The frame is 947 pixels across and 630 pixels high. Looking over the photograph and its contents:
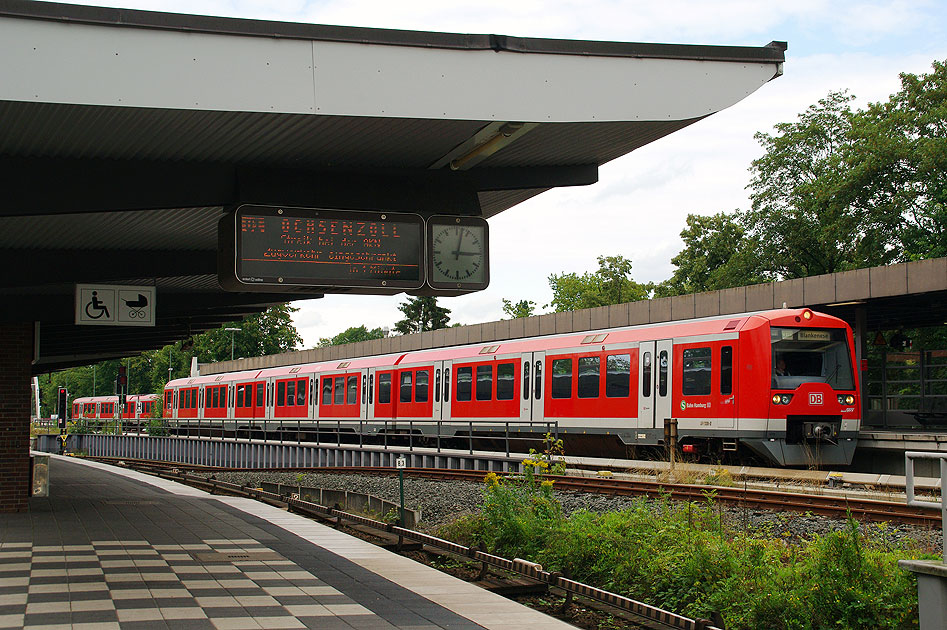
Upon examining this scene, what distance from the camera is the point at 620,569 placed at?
9.74 m

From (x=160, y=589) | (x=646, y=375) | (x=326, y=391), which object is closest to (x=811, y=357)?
(x=646, y=375)

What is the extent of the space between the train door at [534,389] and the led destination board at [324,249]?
13.8 metres

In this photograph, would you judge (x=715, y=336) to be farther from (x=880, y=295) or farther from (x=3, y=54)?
(x=3, y=54)

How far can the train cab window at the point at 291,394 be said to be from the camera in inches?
1505

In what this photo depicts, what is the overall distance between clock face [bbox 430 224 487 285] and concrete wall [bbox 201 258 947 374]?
12.3m

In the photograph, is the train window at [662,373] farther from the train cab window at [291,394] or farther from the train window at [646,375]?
the train cab window at [291,394]

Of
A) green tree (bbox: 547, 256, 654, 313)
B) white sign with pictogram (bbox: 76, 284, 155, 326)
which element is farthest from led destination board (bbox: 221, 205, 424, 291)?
green tree (bbox: 547, 256, 654, 313)

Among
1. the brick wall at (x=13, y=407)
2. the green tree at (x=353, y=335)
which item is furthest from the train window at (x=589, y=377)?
the green tree at (x=353, y=335)

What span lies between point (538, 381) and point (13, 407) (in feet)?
38.8

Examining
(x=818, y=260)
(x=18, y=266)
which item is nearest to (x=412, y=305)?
(x=818, y=260)

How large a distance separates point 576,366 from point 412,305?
266 ft

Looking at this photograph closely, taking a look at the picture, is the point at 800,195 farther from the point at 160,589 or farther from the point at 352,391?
the point at 160,589

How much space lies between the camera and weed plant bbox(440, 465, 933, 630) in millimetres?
7594

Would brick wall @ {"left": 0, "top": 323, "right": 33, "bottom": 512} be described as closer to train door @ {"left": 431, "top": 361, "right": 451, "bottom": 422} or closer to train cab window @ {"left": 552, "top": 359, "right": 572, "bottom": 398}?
train cab window @ {"left": 552, "top": 359, "right": 572, "bottom": 398}
